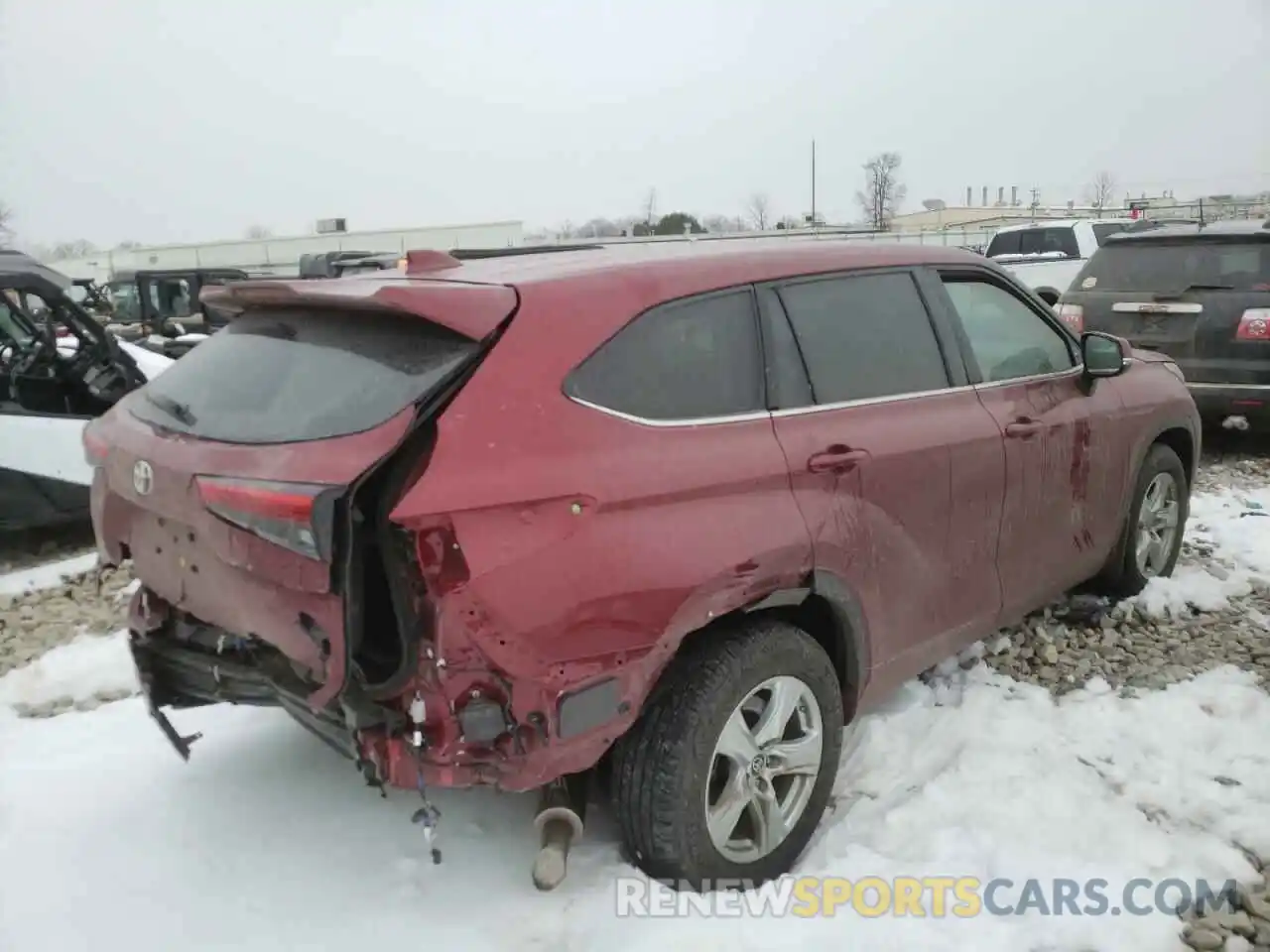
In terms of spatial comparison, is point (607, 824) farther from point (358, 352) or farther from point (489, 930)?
point (358, 352)

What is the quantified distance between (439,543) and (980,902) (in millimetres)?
1857

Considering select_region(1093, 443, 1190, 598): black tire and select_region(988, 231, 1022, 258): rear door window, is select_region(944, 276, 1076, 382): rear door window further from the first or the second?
select_region(988, 231, 1022, 258): rear door window

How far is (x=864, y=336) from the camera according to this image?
3305 mm

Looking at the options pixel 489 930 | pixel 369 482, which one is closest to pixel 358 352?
pixel 369 482

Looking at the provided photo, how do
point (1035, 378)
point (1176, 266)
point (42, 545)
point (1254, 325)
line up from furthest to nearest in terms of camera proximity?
1. point (1176, 266)
2. point (1254, 325)
3. point (42, 545)
4. point (1035, 378)

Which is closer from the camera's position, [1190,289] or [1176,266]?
[1190,289]

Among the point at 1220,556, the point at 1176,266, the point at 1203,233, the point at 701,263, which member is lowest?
the point at 1220,556

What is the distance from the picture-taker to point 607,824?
3.09m

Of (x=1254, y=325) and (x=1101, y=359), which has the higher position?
(x=1101, y=359)

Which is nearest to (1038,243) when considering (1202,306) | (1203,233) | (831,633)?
(1203,233)

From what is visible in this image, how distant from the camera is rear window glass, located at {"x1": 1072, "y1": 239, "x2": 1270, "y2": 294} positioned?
7438 mm

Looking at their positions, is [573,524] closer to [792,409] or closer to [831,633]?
[792,409]

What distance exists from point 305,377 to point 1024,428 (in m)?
2.64

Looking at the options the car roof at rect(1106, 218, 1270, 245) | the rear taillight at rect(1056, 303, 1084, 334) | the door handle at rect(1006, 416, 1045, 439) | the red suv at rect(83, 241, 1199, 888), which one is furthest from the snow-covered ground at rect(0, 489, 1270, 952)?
the car roof at rect(1106, 218, 1270, 245)
